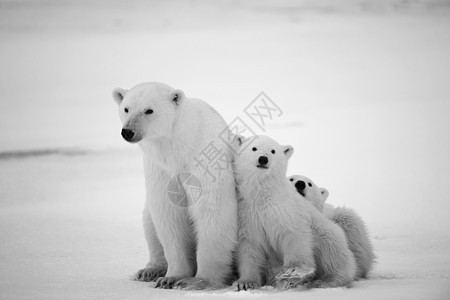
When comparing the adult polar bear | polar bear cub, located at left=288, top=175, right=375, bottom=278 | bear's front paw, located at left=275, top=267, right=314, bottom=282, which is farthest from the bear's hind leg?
polar bear cub, located at left=288, top=175, right=375, bottom=278

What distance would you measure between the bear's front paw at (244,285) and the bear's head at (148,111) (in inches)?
41.7

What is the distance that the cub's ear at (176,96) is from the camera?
4664 millimetres

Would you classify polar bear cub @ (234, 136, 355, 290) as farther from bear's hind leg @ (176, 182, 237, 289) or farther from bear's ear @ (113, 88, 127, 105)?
bear's ear @ (113, 88, 127, 105)

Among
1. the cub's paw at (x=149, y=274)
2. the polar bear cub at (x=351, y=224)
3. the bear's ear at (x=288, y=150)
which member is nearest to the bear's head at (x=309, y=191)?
the polar bear cub at (x=351, y=224)

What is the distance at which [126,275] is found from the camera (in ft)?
16.7

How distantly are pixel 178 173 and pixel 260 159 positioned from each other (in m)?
0.55

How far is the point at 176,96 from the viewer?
469 centimetres

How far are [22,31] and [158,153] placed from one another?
48.2ft

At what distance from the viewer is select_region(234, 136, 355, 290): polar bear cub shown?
461 centimetres

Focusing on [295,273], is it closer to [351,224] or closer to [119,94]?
[351,224]

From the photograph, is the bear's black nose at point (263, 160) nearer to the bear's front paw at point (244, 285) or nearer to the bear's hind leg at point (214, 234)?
the bear's hind leg at point (214, 234)

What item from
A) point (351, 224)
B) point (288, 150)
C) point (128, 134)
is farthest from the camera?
point (351, 224)

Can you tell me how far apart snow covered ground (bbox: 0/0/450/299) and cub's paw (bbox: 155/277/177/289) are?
0.07 m

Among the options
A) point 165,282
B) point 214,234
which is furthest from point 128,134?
point 165,282
